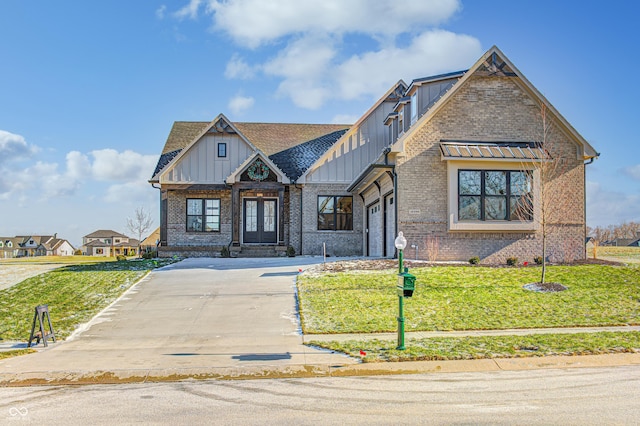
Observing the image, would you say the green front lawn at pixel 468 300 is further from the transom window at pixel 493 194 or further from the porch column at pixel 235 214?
the porch column at pixel 235 214

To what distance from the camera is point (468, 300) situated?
13906 millimetres

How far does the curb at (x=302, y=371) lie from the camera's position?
876 cm

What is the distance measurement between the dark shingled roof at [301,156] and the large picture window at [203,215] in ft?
12.7

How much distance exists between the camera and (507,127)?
2169cm

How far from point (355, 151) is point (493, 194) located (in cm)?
888

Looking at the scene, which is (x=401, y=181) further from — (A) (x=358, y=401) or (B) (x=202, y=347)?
(A) (x=358, y=401)

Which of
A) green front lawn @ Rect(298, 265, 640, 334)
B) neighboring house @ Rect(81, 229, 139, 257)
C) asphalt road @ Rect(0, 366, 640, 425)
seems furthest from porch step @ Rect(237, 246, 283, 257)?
neighboring house @ Rect(81, 229, 139, 257)

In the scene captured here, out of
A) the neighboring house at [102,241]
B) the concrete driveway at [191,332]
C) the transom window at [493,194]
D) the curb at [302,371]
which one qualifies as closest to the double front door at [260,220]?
the concrete driveway at [191,332]

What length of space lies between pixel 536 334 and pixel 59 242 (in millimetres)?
103963

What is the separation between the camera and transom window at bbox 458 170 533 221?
2083cm

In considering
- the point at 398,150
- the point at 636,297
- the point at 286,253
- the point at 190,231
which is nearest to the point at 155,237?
the point at 190,231

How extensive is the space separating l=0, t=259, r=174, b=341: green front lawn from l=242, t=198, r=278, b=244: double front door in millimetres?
7731

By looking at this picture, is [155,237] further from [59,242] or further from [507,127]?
[59,242]

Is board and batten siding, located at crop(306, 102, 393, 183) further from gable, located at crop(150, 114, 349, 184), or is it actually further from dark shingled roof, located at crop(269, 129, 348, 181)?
gable, located at crop(150, 114, 349, 184)
